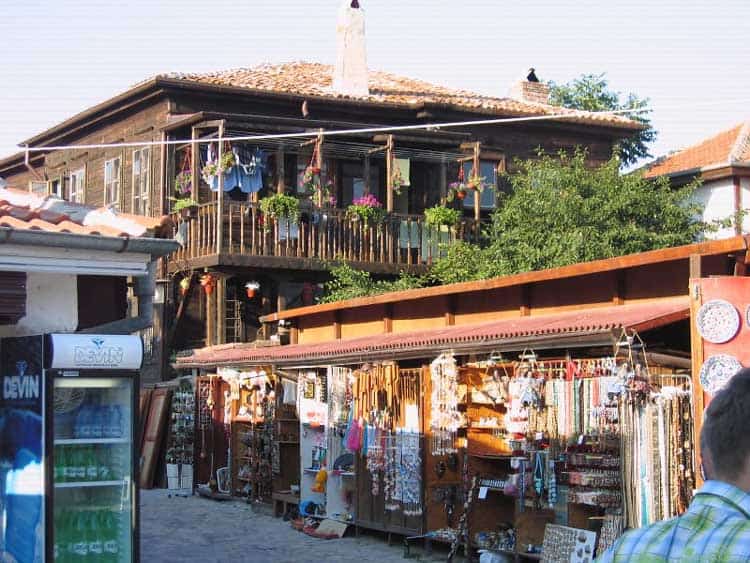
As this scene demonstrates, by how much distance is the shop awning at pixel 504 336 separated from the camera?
422 inches

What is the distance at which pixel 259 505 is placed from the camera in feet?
62.1

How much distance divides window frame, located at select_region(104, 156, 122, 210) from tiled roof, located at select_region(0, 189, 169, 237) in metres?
17.9

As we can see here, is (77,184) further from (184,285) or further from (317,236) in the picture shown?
(317,236)

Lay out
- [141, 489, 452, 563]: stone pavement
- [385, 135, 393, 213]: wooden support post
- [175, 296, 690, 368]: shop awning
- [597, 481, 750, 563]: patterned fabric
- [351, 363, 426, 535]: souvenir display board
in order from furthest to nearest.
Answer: [385, 135, 393, 213]: wooden support post, [351, 363, 426, 535]: souvenir display board, [141, 489, 452, 563]: stone pavement, [175, 296, 690, 368]: shop awning, [597, 481, 750, 563]: patterned fabric

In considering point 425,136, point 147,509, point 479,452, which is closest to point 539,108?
point 425,136

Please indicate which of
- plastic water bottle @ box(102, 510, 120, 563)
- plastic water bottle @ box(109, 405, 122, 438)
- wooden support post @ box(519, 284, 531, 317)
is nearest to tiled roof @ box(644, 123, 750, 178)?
wooden support post @ box(519, 284, 531, 317)

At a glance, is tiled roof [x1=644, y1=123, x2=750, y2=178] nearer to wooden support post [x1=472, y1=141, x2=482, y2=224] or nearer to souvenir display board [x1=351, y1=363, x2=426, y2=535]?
wooden support post [x1=472, y1=141, x2=482, y2=224]

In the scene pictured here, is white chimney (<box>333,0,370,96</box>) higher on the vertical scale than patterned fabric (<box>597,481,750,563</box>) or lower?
higher

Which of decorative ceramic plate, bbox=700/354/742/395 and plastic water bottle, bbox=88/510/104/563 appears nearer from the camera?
plastic water bottle, bbox=88/510/104/563

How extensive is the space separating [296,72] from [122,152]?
15.7 feet

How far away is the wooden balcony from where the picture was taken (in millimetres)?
22906

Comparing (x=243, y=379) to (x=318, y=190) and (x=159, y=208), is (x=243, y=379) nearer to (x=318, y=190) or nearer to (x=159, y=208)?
(x=318, y=190)

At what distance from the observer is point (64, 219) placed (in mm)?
9156

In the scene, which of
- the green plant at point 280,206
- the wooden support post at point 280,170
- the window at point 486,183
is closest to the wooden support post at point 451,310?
the green plant at point 280,206
